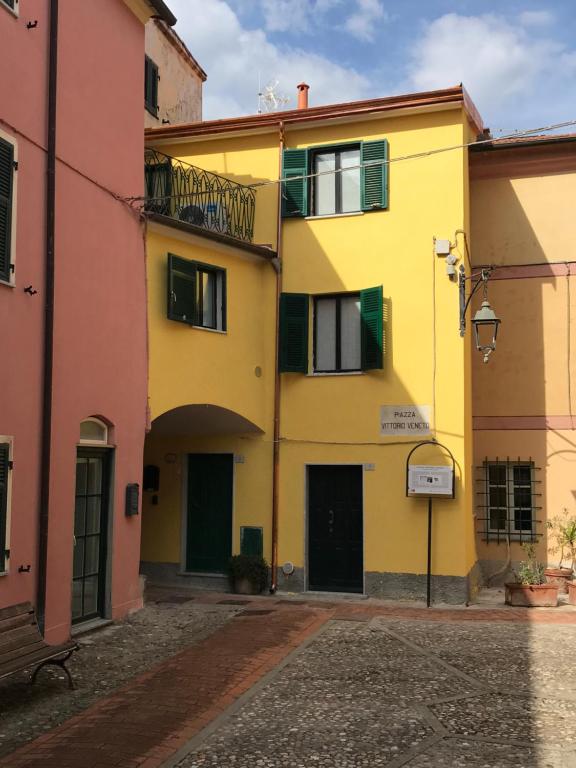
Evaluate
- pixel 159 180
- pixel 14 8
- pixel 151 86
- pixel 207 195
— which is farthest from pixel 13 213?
pixel 151 86

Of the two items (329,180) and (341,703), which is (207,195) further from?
(341,703)

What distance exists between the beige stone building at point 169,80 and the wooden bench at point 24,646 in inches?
443

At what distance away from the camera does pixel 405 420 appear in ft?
42.0

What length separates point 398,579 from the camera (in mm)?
12609

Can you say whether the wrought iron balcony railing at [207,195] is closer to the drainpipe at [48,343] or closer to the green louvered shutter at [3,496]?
the drainpipe at [48,343]

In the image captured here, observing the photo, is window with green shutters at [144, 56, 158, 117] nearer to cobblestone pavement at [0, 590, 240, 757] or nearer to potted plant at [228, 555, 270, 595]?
potted plant at [228, 555, 270, 595]

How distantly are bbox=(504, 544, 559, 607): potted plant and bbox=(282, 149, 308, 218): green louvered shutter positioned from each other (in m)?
6.86

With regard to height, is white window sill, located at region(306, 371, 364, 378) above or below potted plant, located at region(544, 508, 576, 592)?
above

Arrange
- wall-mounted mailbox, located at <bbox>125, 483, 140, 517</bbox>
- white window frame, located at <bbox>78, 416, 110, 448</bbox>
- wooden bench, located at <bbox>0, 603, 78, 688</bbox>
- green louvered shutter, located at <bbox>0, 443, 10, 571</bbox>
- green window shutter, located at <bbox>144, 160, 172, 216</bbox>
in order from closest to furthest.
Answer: wooden bench, located at <bbox>0, 603, 78, 688</bbox> < green louvered shutter, located at <bbox>0, 443, 10, 571</bbox> < white window frame, located at <bbox>78, 416, 110, 448</bbox> < wall-mounted mailbox, located at <bbox>125, 483, 140, 517</bbox> < green window shutter, located at <bbox>144, 160, 172, 216</bbox>

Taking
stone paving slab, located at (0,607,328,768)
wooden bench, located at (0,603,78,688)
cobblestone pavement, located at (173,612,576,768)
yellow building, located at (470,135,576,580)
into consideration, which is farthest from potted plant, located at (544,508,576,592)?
wooden bench, located at (0,603,78,688)

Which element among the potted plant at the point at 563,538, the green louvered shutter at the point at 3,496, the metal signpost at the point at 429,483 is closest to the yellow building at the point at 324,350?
the metal signpost at the point at 429,483

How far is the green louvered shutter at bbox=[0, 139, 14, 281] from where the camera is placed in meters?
8.07

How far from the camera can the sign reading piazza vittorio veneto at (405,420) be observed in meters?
12.7

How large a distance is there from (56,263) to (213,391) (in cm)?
389
